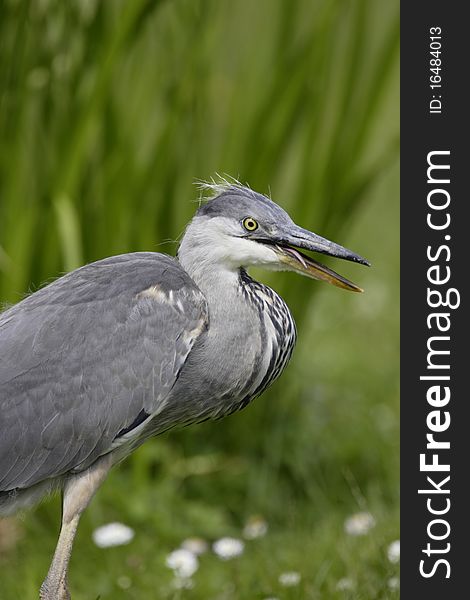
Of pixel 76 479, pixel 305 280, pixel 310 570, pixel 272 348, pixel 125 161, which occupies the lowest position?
pixel 310 570

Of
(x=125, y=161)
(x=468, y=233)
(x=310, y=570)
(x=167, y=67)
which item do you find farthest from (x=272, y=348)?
(x=167, y=67)

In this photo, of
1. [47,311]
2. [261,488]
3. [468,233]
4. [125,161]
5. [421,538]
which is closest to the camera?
[47,311]

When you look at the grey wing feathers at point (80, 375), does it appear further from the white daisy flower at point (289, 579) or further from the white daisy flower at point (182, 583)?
the white daisy flower at point (289, 579)

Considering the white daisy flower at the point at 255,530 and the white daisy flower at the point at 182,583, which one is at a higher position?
the white daisy flower at the point at 255,530

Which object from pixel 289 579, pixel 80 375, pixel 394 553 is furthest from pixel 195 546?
pixel 80 375

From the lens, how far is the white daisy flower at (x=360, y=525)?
363 cm

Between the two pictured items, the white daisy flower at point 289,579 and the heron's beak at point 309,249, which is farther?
the white daisy flower at point 289,579

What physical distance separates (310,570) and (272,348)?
903 mm

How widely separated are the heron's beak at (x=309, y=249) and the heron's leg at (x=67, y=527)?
820mm

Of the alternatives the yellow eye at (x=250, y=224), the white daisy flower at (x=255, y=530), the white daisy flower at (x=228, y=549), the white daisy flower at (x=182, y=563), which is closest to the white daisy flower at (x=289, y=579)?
the white daisy flower at (x=228, y=549)

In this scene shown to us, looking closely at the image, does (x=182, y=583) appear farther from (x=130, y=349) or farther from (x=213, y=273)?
(x=213, y=273)

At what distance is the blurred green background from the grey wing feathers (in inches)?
30.0

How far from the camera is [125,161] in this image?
13.9 ft

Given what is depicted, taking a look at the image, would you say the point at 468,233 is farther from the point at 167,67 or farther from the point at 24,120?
the point at 24,120
